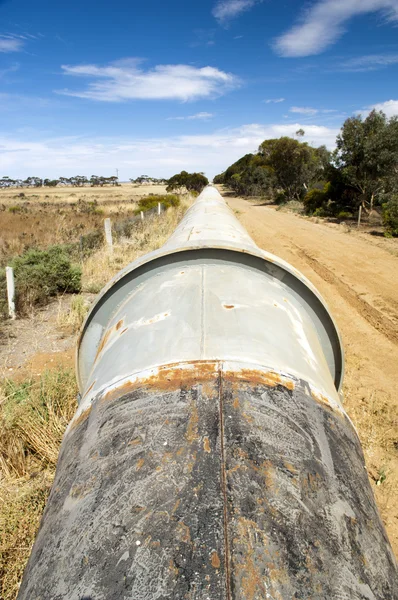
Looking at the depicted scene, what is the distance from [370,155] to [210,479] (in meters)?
21.2

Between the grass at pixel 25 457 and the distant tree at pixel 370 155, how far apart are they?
1835 centimetres

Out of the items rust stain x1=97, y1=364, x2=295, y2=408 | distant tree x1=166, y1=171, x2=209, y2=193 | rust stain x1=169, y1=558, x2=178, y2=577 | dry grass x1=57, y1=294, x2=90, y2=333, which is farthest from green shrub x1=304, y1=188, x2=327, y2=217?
rust stain x1=169, y1=558, x2=178, y2=577

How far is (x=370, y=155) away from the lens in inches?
744

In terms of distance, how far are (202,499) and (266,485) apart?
0.17 m

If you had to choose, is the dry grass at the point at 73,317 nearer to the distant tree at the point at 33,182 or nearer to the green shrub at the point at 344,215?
the green shrub at the point at 344,215

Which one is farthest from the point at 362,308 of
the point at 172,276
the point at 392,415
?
the point at 172,276

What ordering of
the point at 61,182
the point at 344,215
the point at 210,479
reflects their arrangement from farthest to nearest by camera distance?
the point at 61,182, the point at 344,215, the point at 210,479

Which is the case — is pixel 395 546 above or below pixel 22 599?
below

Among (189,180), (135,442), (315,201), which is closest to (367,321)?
(135,442)

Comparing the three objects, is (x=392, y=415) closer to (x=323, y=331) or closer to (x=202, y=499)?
(x=323, y=331)

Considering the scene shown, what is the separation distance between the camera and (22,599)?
0.90m

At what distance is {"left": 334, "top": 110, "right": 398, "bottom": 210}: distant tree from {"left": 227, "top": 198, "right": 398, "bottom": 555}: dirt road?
15.9 feet

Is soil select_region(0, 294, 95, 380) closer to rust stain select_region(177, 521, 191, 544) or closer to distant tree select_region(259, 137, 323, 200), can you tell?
rust stain select_region(177, 521, 191, 544)

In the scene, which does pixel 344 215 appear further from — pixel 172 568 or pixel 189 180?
pixel 189 180
